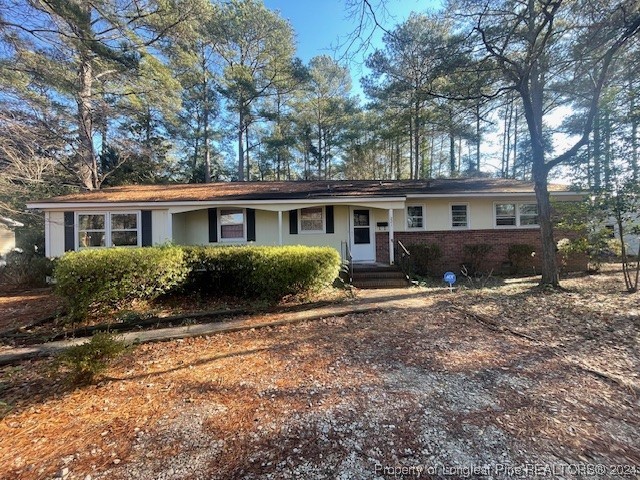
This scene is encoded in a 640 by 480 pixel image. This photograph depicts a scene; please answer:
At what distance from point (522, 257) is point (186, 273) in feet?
37.8

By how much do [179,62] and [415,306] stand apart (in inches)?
579

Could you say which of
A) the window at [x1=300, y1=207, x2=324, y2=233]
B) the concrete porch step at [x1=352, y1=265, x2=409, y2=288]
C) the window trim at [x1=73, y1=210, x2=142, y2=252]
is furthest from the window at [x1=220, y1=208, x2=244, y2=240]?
the concrete porch step at [x1=352, y1=265, x2=409, y2=288]

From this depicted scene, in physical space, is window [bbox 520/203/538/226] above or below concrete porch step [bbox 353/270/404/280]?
above

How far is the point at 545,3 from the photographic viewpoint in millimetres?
7316

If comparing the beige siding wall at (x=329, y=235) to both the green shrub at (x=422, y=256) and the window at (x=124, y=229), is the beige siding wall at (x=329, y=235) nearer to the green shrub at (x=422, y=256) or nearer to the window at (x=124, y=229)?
the green shrub at (x=422, y=256)

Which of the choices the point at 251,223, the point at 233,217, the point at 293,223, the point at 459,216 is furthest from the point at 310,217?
the point at 459,216

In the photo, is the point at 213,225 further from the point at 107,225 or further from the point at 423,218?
the point at 423,218

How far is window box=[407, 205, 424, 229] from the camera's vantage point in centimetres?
1209

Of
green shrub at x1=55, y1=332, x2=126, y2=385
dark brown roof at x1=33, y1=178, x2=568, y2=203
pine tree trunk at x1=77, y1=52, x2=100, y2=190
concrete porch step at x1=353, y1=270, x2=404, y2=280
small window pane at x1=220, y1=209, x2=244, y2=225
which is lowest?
green shrub at x1=55, y1=332, x2=126, y2=385

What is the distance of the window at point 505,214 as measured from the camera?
39.6 feet

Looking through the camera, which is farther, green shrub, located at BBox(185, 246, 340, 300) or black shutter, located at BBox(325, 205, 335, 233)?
black shutter, located at BBox(325, 205, 335, 233)

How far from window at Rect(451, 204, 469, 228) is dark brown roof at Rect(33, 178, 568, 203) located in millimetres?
679

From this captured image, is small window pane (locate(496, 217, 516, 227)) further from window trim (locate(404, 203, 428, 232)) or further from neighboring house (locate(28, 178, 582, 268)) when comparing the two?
window trim (locate(404, 203, 428, 232))

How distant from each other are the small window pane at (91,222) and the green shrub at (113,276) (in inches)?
188
